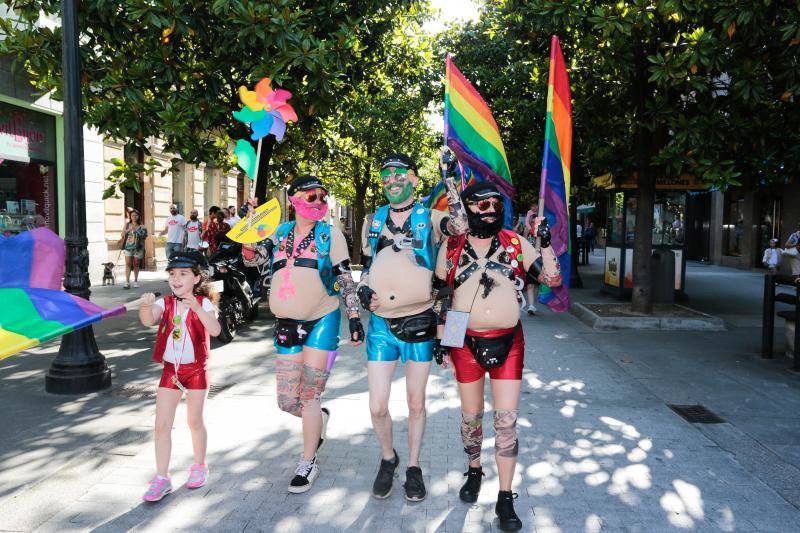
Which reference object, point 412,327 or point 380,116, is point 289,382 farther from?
point 380,116

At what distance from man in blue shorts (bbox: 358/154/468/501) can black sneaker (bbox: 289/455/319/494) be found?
0.41 m

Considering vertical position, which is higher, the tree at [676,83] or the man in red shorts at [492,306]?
Result: the tree at [676,83]

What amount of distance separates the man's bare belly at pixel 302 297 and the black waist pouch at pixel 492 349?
973 mm

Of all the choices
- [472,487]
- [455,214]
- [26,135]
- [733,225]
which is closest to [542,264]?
[455,214]

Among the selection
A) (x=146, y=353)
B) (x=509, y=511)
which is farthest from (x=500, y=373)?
(x=146, y=353)

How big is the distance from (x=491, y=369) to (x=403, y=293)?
2.12 ft

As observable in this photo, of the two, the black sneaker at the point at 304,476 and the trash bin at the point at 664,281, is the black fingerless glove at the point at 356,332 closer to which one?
the black sneaker at the point at 304,476

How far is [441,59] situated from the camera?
56.8 feet

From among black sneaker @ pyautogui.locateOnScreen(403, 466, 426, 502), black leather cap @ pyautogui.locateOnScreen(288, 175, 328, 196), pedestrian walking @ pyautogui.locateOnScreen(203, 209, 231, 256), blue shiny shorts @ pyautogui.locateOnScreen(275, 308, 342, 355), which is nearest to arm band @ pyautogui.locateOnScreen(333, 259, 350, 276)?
blue shiny shorts @ pyautogui.locateOnScreen(275, 308, 342, 355)

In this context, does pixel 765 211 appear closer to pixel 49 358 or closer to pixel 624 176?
pixel 624 176

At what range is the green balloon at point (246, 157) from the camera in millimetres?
4156

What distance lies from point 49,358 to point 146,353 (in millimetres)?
1033

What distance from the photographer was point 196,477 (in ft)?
12.7

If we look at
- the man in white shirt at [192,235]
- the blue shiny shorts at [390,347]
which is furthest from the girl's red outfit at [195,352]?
the man in white shirt at [192,235]
